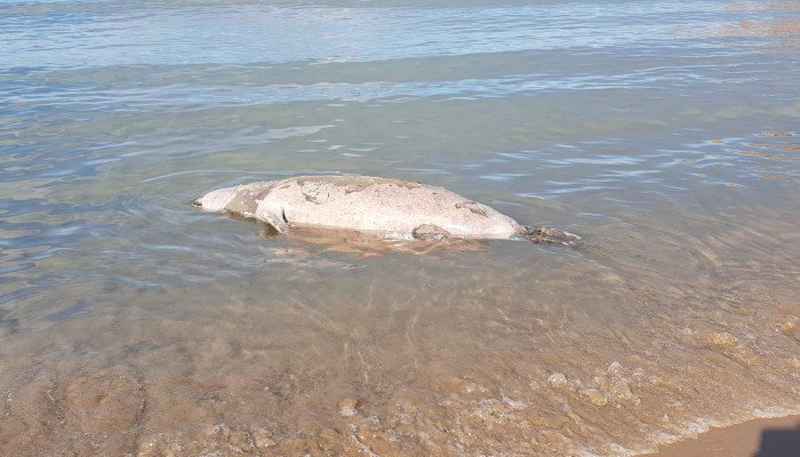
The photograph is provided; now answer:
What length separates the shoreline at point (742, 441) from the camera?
151 inches

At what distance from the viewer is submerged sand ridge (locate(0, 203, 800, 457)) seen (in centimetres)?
400

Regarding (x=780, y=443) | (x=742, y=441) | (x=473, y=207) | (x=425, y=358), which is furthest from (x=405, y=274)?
(x=780, y=443)

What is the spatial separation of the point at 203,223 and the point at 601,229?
4.00 meters

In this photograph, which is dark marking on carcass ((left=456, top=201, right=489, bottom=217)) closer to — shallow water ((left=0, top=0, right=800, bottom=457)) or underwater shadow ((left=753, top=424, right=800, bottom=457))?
shallow water ((left=0, top=0, right=800, bottom=457))

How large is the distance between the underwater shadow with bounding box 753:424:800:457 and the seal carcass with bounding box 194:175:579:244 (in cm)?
298

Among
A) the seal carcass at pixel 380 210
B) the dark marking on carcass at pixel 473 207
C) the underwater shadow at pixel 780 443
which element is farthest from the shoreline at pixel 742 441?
the dark marking on carcass at pixel 473 207

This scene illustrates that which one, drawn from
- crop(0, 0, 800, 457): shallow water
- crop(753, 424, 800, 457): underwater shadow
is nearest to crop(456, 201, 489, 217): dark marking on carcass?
crop(0, 0, 800, 457): shallow water

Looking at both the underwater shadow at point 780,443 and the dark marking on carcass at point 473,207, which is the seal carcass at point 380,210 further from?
the underwater shadow at point 780,443

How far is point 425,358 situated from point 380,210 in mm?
2512

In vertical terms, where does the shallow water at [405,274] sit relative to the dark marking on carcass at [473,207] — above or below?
below

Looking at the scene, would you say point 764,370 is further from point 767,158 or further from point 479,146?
point 479,146

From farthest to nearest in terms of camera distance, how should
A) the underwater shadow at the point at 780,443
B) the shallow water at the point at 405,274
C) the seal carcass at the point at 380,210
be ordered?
the seal carcass at the point at 380,210 < the shallow water at the point at 405,274 < the underwater shadow at the point at 780,443

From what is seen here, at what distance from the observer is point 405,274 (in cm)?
622

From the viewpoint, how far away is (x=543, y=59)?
55.4 feet
